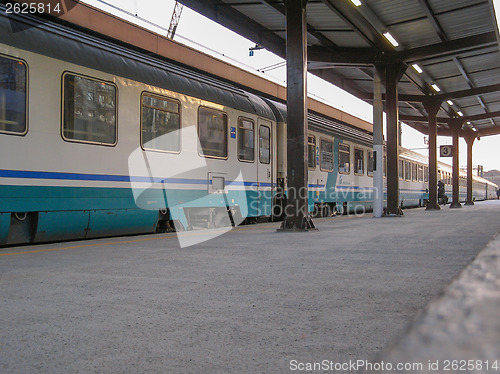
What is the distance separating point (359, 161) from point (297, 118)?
30.3 feet

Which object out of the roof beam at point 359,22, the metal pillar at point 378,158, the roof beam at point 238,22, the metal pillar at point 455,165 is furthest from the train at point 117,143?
the metal pillar at point 455,165

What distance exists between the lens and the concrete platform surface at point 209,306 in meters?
2.25

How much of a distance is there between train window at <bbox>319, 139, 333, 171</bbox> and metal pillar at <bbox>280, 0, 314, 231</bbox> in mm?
5030

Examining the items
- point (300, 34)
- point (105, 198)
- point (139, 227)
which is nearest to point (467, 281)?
point (105, 198)

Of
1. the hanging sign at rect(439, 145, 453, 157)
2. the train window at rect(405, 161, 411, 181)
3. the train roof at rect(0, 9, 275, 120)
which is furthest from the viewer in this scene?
the hanging sign at rect(439, 145, 453, 157)

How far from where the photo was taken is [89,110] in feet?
24.0

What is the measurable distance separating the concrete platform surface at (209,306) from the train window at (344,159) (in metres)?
10.5

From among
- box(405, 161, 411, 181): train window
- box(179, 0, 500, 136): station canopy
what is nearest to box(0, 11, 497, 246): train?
box(179, 0, 500, 136): station canopy

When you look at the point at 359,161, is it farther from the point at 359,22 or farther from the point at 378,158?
the point at 359,22

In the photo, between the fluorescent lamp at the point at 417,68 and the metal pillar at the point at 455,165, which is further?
the metal pillar at the point at 455,165

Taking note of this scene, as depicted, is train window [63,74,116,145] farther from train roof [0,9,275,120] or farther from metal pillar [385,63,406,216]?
metal pillar [385,63,406,216]

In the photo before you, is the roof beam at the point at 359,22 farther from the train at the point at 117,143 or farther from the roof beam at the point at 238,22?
the train at the point at 117,143

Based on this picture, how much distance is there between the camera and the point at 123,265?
198 inches

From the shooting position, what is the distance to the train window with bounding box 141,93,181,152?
834 centimetres
